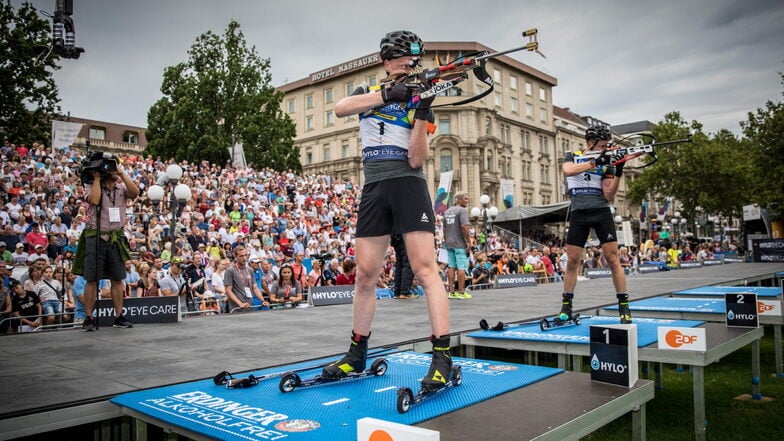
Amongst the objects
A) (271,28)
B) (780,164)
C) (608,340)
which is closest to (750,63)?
(780,164)

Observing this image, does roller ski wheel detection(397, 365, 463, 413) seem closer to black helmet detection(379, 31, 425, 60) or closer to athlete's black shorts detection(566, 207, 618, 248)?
black helmet detection(379, 31, 425, 60)

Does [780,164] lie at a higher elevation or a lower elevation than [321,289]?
higher

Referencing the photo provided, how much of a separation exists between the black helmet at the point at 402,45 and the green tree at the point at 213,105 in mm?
37700

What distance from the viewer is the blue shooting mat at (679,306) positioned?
683 cm

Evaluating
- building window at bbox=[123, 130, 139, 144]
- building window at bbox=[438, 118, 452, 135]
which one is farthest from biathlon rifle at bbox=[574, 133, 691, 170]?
building window at bbox=[123, 130, 139, 144]

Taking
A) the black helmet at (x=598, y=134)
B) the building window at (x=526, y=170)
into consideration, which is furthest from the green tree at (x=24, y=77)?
the building window at (x=526, y=170)

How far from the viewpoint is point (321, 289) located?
10.3 m

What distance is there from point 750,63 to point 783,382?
66.8 ft

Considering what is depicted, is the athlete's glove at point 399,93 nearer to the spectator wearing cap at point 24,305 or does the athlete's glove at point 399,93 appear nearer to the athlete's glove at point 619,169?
the athlete's glove at point 619,169

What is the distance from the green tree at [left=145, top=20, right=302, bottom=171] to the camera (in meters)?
39.1

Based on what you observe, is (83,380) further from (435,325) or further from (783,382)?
(783,382)

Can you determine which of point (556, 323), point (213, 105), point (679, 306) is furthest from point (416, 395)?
point (213, 105)

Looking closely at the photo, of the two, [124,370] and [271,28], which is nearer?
[124,370]

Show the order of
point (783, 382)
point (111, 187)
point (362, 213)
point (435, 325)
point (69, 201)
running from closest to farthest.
→ point (435, 325)
point (362, 213)
point (783, 382)
point (111, 187)
point (69, 201)
